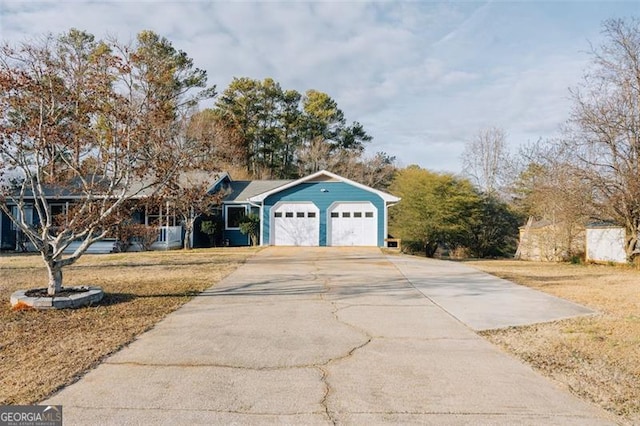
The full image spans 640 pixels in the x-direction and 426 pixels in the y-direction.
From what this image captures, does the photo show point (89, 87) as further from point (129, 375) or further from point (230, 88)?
point (230, 88)

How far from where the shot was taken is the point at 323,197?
2344 cm

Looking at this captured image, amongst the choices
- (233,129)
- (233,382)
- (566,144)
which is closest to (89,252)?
(233,129)

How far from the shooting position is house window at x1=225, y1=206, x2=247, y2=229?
24969mm

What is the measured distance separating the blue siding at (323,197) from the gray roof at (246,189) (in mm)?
2148

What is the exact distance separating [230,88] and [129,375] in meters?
36.1

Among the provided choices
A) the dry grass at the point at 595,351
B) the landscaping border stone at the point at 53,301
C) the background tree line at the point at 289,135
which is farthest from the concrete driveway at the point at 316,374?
the background tree line at the point at 289,135

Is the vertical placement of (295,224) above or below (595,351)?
above

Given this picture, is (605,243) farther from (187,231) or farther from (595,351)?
(187,231)

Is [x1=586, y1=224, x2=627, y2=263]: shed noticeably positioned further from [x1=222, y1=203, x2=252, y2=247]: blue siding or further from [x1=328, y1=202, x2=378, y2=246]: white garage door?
[x1=222, y1=203, x2=252, y2=247]: blue siding

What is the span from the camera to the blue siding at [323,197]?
23.2 metres

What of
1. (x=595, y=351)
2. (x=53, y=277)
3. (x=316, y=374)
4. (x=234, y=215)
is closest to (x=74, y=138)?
(x=53, y=277)

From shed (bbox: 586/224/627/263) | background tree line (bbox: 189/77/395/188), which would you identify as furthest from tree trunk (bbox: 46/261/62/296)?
background tree line (bbox: 189/77/395/188)

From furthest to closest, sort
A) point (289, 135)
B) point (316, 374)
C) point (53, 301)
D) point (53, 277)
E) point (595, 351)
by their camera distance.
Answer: point (289, 135) → point (53, 277) → point (53, 301) → point (595, 351) → point (316, 374)

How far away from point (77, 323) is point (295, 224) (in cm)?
1708
